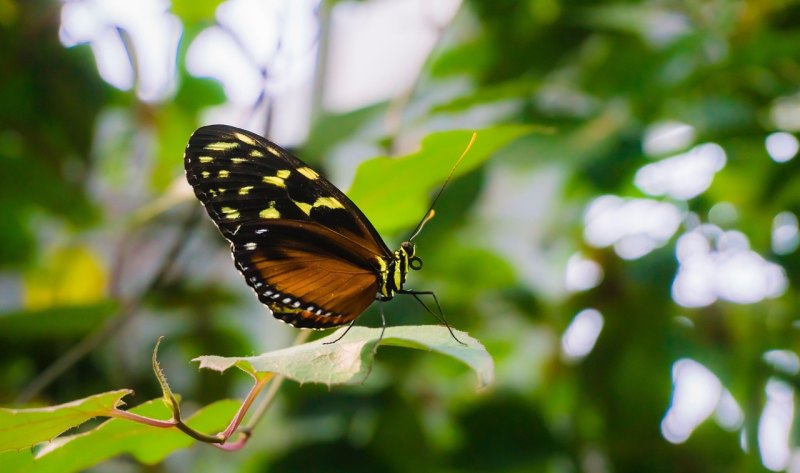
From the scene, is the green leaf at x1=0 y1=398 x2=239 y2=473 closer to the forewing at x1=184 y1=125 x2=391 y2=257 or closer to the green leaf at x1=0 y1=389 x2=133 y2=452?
the green leaf at x1=0 y1=389 x2=133 y2=452

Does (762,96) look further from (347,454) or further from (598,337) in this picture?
(347,454)

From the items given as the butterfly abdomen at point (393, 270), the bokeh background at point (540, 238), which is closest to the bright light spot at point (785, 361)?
the bokeh background at point (540, 238)

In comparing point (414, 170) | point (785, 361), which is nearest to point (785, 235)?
point (785, 361)

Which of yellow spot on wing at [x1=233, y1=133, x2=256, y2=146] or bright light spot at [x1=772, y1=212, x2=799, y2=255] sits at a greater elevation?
yellow spot on wing at [x1=233, y1=133, x2=256, y2=146]

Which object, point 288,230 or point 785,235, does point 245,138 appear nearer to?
point 288,230

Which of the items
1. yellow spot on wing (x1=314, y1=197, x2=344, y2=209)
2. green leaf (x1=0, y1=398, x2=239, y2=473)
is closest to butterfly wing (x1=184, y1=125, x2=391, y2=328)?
yellow spot on wing (x1=314, y1=197, x2=344, y2=209)

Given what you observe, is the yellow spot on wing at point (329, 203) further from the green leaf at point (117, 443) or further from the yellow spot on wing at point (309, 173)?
the green leaf at point (117, 443)
